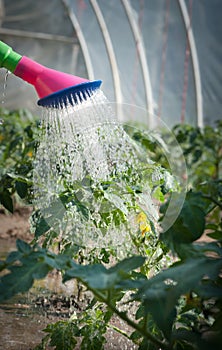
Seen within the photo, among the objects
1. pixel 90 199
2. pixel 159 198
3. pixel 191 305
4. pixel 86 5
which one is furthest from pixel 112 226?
pixel 86 5

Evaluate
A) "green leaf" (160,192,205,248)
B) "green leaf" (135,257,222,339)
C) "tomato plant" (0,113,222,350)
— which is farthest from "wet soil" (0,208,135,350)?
"green leaf" (135,257,222,339)

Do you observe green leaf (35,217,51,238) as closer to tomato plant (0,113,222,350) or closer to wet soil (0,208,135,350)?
tomato plant (0,113,222,350)

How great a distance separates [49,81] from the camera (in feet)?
5.49

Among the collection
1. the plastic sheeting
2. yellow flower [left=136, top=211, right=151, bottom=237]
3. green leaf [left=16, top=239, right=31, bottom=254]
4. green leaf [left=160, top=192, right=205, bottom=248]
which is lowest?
green leaf [left=16, top=239, right=31, bottom=254]

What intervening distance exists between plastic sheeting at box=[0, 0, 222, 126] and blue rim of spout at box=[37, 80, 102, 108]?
828 centimetres

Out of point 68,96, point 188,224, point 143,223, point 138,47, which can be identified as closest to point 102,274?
point 188,224

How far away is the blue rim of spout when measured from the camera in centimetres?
162

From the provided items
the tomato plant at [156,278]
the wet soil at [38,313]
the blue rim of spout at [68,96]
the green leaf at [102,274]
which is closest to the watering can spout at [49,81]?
the blue rim of spout at [68,96]

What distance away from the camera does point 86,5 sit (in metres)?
9.90

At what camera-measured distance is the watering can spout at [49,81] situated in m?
1.63

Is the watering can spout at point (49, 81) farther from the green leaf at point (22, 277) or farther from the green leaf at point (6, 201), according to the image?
the green leaf at point (22, 277)

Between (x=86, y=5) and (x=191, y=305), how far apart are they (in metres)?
8.97

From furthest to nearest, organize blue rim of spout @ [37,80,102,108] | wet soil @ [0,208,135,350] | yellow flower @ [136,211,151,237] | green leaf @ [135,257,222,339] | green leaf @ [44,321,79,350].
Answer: wet soil @ [0,208,135,350] < yellow flower @ [136,211,151,237] < green leaf @ [44,321,79,350] < blue rim of spout @ [37,80,102,108] < green leaf @ [135,257,222,339]

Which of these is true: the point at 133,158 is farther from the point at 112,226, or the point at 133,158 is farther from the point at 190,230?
the point at 190,230
